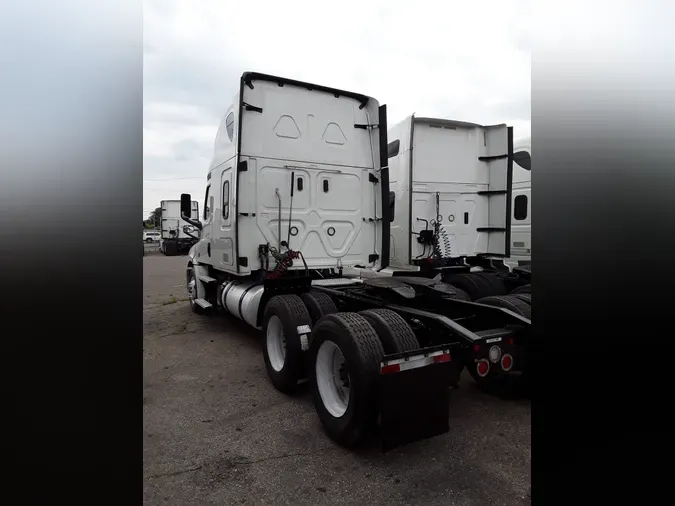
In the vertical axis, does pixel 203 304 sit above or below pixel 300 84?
below

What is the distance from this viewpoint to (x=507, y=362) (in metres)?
3.52

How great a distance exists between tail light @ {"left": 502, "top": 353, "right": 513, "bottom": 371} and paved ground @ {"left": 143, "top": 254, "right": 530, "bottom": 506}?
62 centimetres

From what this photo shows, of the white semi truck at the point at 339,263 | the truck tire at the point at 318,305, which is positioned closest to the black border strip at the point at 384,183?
the white semi truck at the point at 339,263

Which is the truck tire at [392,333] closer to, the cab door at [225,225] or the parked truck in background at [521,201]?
the cab door at [225,225]

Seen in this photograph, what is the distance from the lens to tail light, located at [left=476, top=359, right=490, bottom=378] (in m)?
3.42

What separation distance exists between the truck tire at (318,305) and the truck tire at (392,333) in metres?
1.14

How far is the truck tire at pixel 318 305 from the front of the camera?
4.73 metres

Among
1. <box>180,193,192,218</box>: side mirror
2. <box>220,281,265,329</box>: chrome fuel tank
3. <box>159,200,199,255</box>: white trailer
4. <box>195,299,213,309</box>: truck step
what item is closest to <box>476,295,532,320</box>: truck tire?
<box>220,281,265,329</box>: chrome fuel tank

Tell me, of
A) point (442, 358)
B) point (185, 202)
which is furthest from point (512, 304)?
point (185, 202)

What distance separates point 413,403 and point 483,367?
31.7 inches

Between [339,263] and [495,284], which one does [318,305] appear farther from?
[495,284]

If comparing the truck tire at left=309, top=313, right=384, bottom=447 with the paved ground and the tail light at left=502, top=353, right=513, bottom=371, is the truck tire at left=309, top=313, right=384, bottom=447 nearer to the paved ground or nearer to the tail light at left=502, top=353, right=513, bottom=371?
the paved ground
